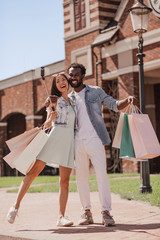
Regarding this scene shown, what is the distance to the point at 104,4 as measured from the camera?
702 inches

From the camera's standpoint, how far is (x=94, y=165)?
531 centimetres

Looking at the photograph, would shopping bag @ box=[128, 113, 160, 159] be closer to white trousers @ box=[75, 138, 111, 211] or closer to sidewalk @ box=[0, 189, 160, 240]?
white trousers @ box=[75, 138, 111, 211]

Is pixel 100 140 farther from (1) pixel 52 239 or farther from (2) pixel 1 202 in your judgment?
(2) pixel 1 202

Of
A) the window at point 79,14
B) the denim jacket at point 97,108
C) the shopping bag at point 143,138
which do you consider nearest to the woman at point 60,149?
the denim jacket at point 97,108

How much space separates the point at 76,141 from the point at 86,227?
3.44 feet

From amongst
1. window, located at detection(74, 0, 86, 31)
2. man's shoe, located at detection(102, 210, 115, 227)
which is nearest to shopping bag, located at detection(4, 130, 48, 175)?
man's shoe, located at detection(102, 210, 115, 227)

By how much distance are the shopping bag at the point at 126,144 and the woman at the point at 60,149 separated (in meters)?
0.64

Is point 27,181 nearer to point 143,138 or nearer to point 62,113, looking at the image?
point 62,113

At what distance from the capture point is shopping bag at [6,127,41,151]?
215 inches

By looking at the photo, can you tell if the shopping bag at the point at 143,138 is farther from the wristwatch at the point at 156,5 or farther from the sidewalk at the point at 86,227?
the wristwatch at the point at 156,5

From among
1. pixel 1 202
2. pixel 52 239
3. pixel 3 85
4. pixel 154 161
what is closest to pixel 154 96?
pixel 154 161

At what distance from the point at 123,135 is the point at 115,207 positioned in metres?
1.83

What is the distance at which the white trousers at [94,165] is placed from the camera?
5.23 m

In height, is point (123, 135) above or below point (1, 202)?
above
